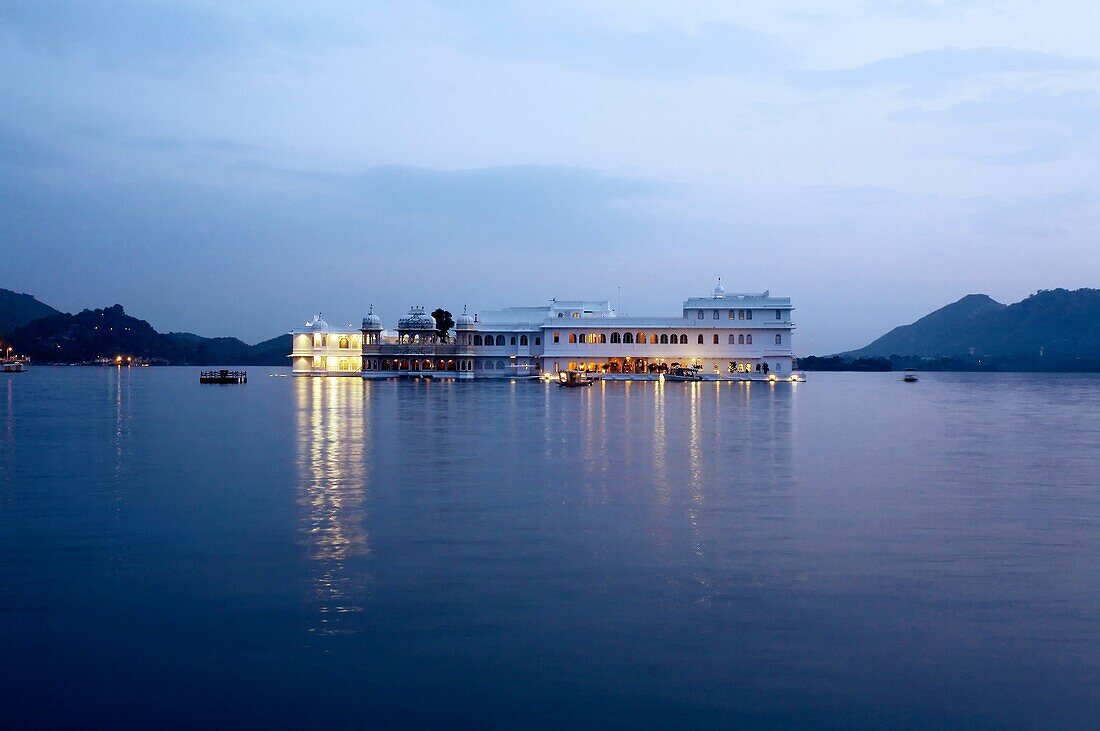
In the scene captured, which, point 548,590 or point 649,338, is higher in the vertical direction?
point 649,338

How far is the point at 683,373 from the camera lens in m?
82.4

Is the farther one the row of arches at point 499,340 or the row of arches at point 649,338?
the row of arches at point 499,340

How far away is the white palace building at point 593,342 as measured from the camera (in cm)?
8375

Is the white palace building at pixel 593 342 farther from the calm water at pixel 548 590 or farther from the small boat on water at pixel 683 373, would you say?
the calm water at pixel 548 590

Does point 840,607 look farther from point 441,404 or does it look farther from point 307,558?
point 441,404

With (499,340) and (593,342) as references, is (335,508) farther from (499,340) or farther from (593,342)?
(499,340)

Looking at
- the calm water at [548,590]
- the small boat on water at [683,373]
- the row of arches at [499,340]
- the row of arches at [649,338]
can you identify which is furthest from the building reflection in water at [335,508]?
the row of arches at [499,340]

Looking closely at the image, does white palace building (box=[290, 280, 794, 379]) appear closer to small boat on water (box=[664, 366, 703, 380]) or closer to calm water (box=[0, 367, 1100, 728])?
small boat on water (box=[664, 366, 703, 380])

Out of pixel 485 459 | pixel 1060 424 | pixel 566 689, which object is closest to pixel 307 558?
pixel 566 689

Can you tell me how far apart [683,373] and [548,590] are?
72.7m

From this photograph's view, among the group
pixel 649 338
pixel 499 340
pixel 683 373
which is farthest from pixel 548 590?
pixel 499 340

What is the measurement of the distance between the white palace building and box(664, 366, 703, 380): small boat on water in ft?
2.89

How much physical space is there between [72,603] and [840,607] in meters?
7.83

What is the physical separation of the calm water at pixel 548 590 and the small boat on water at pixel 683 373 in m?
55.9
